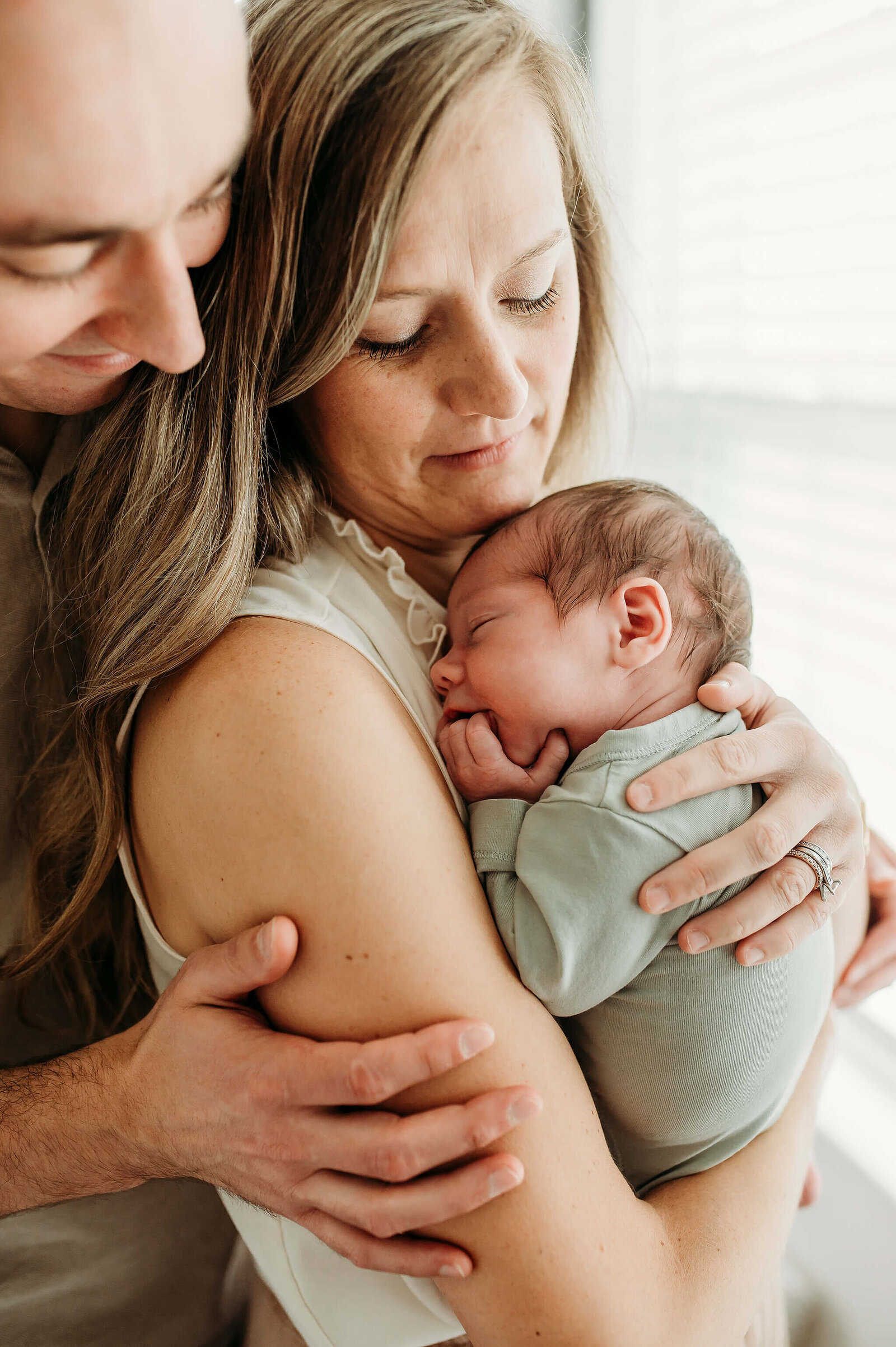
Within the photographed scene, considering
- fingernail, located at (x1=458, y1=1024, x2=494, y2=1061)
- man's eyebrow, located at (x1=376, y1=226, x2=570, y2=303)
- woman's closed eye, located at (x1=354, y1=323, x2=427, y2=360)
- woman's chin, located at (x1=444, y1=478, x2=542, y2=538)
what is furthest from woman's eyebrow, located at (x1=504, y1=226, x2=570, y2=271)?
fingernail, located at (x1=458, y1=1024, x2=494, y2=1061)

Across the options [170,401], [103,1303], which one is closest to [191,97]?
[170,401]

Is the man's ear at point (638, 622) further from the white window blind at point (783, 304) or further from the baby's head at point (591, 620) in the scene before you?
the white window blind at point (783, 304)

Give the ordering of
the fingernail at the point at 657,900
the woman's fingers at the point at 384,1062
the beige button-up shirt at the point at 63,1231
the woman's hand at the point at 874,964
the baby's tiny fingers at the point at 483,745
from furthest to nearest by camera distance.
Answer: the woman's hand at the point at 874,964, the beige button-up shirt at the point at 63,1231, the baby's tiny fingers at the point at 483,745, the fingernail at the point at 657,900, the woman's fingers at the point at 384,1062

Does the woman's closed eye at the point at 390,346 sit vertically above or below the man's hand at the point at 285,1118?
above

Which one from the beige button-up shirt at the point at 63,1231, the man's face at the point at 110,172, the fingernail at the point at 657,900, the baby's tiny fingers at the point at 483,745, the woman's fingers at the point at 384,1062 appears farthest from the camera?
the beige button-up shirt at the point at 63,1231

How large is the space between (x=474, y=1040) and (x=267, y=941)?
21 cm

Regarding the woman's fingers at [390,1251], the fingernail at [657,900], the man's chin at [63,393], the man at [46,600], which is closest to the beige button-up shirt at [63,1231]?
the man at [46,600]

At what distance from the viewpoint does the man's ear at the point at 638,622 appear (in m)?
1.15

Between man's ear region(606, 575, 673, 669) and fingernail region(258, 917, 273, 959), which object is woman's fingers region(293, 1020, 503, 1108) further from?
man's ear region(606, 575, 673, 669)

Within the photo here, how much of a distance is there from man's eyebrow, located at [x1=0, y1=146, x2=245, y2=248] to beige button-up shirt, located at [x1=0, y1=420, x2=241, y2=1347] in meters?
0.42


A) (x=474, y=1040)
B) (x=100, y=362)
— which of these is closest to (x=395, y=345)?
(x=100, y=362)

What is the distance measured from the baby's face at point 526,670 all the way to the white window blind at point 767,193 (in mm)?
1485

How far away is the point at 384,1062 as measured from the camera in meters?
0.85

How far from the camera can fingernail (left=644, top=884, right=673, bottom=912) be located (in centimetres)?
98
